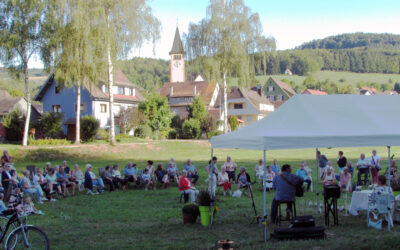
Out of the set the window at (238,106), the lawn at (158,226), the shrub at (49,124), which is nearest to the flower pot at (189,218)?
the lawn at (158,226)

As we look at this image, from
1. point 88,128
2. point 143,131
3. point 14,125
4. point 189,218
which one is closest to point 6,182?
point 189,218

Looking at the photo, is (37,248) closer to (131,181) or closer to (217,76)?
(131,181)

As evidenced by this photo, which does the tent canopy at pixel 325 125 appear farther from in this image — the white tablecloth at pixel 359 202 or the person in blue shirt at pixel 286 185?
the white tablecloth at pixel 359 202

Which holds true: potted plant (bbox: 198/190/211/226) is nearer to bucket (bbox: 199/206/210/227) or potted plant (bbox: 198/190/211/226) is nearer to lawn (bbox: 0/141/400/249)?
bucket (bbox: 199/206/210/227)

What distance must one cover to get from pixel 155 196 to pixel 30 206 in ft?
14.4

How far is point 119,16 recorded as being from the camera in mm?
29203

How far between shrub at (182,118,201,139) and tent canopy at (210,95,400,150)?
3451 cm

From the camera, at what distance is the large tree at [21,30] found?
1110 inches

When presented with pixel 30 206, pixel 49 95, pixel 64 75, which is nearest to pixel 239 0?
pixel 64 75

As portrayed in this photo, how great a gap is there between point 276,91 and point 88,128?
5663cm

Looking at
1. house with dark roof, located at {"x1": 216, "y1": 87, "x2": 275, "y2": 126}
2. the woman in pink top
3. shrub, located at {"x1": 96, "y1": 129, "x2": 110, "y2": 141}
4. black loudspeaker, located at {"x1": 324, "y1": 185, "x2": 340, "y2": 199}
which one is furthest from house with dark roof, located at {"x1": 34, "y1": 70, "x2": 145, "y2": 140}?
black loudspeaker, located at {"x1": 324, "y1": 185, "x2": 340, "y2": 199}

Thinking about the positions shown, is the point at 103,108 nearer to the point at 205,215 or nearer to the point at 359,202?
the point at 205,215

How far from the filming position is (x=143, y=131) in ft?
131

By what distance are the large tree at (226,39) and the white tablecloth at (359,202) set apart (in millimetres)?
29175
